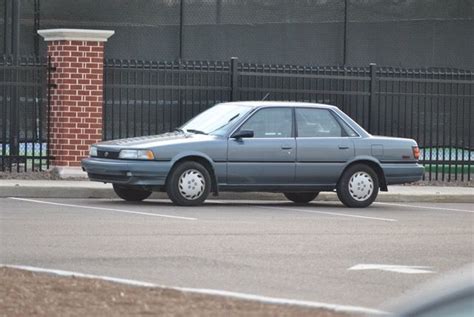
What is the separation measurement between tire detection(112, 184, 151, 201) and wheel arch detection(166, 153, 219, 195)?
1.08 meters

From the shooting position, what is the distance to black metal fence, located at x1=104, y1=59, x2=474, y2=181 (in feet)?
70.2

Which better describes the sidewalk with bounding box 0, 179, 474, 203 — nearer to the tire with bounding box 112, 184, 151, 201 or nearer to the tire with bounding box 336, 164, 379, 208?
the tire with bounding box 112, 184, 151, 201

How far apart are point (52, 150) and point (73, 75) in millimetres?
1331

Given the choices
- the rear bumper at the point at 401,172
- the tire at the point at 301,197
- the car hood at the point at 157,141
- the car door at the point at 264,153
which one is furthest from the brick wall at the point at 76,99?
the rear bumper at the point at 401,172

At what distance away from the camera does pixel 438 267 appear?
11086 mm

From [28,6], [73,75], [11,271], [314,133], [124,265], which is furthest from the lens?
[28,6]

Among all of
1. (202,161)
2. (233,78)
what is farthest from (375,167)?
(233,78)

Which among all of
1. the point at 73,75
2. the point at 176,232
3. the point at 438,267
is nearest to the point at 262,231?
the point at 176,232

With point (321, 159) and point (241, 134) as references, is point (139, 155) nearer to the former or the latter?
point (241, 134)

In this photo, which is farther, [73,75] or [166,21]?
[166,21]

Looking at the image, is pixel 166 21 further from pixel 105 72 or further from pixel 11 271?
pixel 11 271

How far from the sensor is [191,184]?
55.2ft

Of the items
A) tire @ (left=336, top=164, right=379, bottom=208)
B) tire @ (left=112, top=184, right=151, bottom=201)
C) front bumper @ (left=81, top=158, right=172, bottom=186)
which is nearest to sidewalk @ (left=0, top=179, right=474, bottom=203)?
tire @ (left=112, top=184, right=151, bottom=201)

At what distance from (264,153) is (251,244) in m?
4.68
